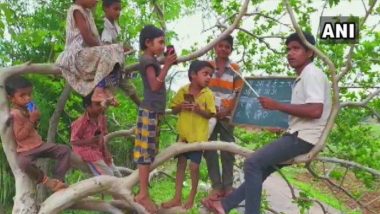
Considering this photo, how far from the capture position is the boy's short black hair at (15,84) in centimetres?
434

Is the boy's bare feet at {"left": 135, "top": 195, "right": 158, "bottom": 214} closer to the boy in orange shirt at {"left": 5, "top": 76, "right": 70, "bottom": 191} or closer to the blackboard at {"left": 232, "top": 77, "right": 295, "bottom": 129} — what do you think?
the boy in orange shirt at {"left": 5, "top": 76, "right": 70, "bottom": 191}

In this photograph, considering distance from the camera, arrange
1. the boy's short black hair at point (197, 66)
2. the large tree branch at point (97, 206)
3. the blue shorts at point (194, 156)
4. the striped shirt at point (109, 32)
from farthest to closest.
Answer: the large tree branch at point (97, 206) < the blue shorts at point (194, 156) < the striped shirt at point (109, 32) < the boy's short black hair at point (197, 66)

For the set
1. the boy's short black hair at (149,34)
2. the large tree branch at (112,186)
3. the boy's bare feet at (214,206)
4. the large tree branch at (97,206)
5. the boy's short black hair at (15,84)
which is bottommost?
the large tree branch at (97,206)

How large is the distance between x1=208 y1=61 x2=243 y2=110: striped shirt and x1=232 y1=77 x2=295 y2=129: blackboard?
218 mm

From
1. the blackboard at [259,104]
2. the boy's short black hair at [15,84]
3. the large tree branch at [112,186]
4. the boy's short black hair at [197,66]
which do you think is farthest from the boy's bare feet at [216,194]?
the boy's short black hair at [15,84]

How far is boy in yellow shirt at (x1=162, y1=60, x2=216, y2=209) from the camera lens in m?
4.45

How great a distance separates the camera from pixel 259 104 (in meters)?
4.49

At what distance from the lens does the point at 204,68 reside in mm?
4406

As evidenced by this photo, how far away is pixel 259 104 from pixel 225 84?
0.44m

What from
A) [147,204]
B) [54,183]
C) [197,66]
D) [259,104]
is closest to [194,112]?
[197,66]

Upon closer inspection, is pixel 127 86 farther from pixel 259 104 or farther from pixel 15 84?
pixel 259 104

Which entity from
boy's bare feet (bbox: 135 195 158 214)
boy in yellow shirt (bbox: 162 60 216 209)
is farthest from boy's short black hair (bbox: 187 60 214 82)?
boy's bare feet (bbox: 135 195 158 214)

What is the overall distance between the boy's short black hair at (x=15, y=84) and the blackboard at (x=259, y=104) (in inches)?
63.3

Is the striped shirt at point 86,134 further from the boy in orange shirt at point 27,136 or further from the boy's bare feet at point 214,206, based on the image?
the boy's bare feet at point 214,206
